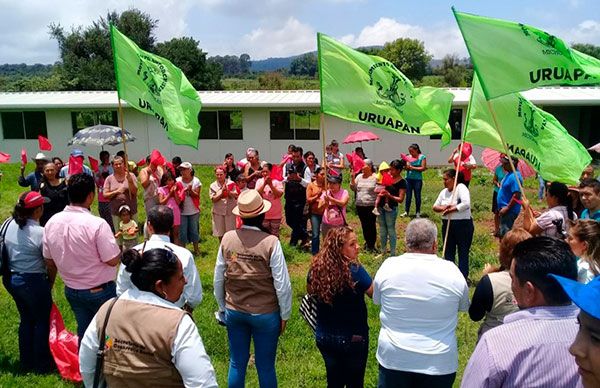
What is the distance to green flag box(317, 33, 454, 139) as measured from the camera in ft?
21.2

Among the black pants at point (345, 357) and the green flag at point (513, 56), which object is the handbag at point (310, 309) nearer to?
the black pants at point (345, 357)

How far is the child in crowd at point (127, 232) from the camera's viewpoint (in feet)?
27.1

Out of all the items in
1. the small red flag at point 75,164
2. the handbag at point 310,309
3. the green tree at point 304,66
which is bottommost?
the handbag at point 310,309

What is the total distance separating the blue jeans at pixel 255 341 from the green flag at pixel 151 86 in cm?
282

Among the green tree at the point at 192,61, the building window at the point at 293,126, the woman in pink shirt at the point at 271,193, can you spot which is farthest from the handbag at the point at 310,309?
the green tree at the point at 192,61

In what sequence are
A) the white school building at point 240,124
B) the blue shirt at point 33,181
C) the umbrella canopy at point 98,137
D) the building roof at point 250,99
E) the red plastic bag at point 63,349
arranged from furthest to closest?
1. the white school building at point 240,124
2. the building roof at point 250,99
3. the umbrella canopy at point 98,137
4. the blue shirt at point 33,181
5. the red plastic bag at point 63,349

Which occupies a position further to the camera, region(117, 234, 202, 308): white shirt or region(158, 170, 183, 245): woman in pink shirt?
region(158, 170, 183, 245): woman in pink shirt

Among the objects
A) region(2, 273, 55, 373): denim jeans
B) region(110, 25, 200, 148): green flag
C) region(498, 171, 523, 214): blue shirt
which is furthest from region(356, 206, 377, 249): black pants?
region(2, 273, 55, 373): denim jeans

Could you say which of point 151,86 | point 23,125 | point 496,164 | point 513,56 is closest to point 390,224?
point 496,164

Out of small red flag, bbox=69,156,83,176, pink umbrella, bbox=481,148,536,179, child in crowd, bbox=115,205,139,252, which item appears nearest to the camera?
child in crowd, bbox=115,205,139,252

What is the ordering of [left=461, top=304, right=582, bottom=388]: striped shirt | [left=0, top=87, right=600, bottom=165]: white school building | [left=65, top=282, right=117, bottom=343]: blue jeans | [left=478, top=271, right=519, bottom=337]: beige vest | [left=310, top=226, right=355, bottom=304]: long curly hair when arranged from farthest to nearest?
[left=0, top=87, right=600, bottom=165]: white school building → [left=65, top=282, right=117, bottom=343]: blue jeans → [left=310, top=226, right=355, bottom=304]: long curly hair → [left=478, top=271, right=519, bottom=337]: beige vest → [left=461, top=304, right=582, bottom=388]: striped shirt

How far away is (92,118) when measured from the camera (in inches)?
937

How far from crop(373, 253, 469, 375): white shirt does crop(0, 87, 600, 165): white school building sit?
1759 cm

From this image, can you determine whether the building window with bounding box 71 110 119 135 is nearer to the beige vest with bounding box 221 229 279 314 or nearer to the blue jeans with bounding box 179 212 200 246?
the blue jeans with bounding box 179 212 200 246
